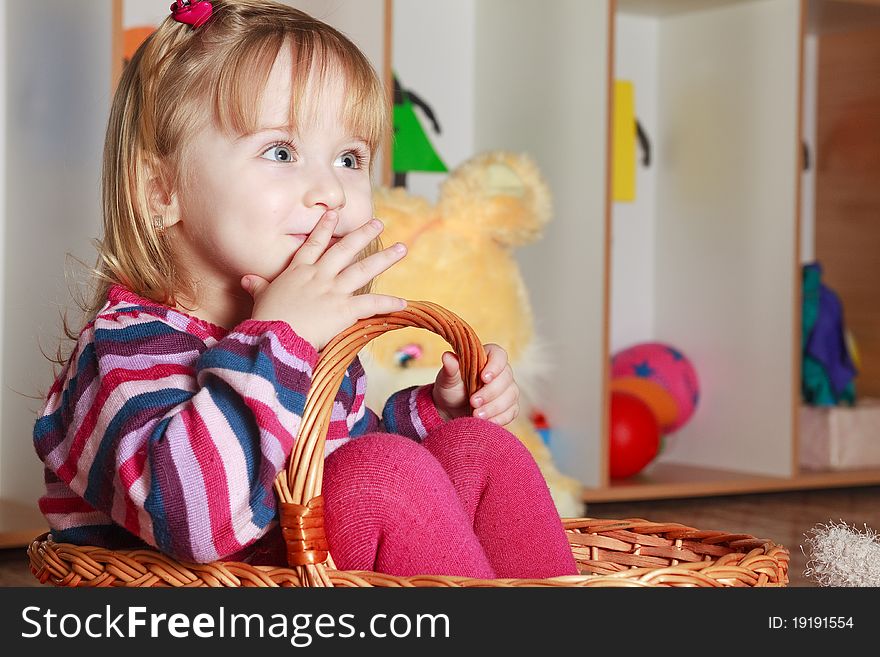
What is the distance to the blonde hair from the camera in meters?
0.96

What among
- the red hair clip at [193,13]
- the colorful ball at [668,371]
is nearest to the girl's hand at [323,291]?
the red hair clip at [193,13]

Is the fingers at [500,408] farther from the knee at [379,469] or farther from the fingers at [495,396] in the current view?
the knee at [379,469]

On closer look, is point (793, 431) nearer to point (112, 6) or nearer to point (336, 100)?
point (112, 6)

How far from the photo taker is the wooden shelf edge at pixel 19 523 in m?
1.74

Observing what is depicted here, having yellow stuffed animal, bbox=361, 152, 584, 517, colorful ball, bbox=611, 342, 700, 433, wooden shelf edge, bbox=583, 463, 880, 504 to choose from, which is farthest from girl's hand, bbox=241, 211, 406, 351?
colorful ball, bbox=611, 342, 700, 433

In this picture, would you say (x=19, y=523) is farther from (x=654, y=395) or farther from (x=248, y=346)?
(x=654, y=395)

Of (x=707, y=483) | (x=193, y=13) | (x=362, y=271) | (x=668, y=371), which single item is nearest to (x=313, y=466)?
(x=362, y=271)

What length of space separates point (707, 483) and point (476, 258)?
2.65 ft

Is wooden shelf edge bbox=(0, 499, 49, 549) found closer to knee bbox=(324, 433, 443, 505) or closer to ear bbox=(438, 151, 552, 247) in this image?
ear bbox=(438, 151, 552, 247)

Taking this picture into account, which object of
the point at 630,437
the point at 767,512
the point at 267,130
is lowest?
the point at 767,512

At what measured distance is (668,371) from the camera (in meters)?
2.62

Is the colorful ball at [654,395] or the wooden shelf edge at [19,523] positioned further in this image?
the colorful ball at [654,395]

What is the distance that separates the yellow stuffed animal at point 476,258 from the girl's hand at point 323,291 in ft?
3.00
